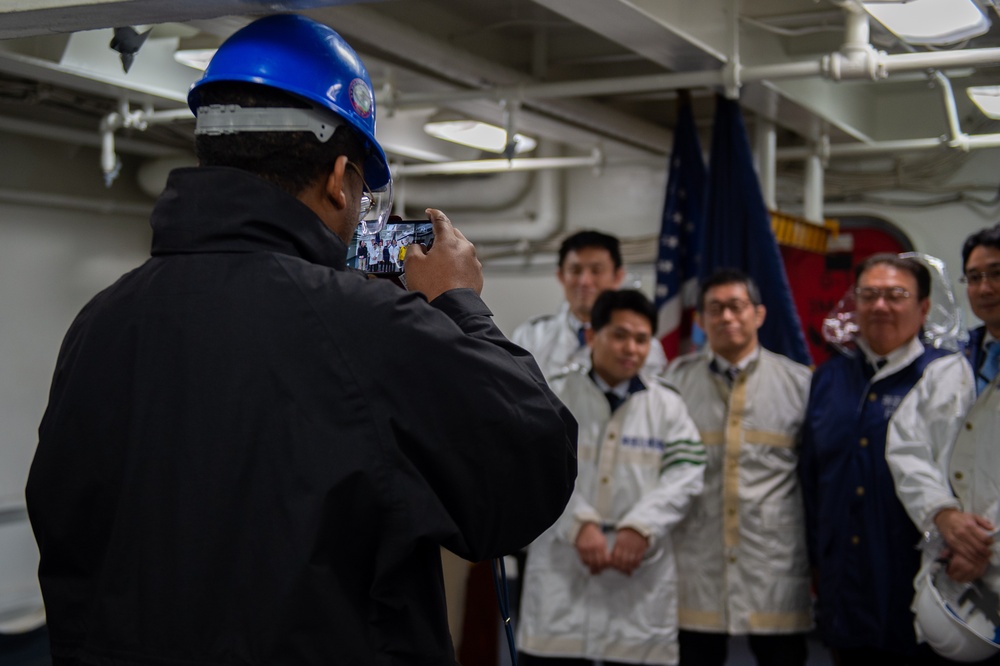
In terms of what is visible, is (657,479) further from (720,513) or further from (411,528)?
(411,528)

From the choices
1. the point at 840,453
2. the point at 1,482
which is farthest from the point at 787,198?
the point at 1,482

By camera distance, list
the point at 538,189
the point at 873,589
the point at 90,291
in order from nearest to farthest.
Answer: the point at 873,589 < the point at 90,291 < the point at 538,189

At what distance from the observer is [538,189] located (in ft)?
22.4

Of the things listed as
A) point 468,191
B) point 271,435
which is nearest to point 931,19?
point 271,435

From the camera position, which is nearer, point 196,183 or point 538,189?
point 196,183

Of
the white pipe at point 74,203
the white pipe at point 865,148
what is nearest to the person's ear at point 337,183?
the white pipe at point 865,148

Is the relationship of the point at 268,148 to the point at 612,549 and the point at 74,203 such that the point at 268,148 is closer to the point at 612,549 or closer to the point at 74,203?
the point at 612,549

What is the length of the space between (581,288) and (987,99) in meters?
1.64

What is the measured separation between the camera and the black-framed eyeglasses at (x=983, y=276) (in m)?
2.97

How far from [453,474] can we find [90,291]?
538cm

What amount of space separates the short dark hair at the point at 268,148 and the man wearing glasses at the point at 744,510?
8.17ft

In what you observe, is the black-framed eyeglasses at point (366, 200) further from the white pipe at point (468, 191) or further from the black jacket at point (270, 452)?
the white pipe at point (468, 191)

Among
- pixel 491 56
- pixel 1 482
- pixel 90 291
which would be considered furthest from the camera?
pixel 90 291

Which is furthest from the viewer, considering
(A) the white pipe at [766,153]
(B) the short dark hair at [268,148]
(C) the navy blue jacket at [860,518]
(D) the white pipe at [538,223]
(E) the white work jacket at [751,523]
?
(D) the white pipe at [538,223]
